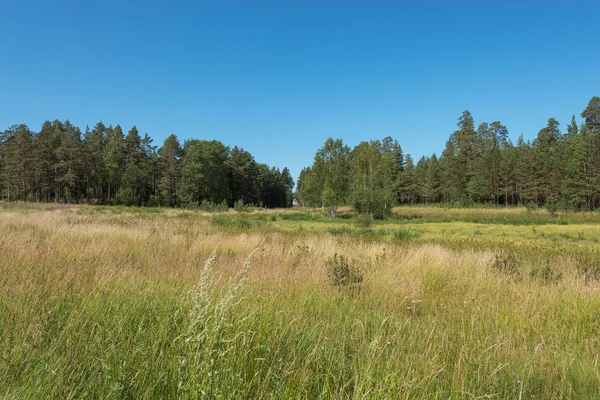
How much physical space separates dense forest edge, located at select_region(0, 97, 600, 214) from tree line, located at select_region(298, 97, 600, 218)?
195 millimetres

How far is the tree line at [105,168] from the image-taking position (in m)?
55.6

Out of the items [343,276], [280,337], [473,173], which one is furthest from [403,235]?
[473,173]

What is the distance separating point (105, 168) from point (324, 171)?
1799 inches

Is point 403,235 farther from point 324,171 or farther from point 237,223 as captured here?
point 324,171

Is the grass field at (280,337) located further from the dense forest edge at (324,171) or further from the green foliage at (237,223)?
the dense forest edge at (324,171)

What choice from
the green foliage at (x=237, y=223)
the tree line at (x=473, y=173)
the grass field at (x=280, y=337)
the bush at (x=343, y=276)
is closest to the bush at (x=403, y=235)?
the green foliage at (x=237, y=223)

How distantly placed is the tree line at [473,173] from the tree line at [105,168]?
19.7 meters

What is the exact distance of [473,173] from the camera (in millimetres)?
67625

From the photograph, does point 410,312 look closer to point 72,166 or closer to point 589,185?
point 589,185

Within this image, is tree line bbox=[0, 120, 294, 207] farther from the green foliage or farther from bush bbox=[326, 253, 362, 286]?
bush bbox=[326, 253, 362, 286]

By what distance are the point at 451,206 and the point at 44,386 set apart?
230ft

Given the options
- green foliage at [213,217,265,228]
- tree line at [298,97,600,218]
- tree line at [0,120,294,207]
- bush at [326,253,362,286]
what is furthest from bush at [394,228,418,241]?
tree line at [0,120,294,207]

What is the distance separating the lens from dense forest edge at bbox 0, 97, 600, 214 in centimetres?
4653

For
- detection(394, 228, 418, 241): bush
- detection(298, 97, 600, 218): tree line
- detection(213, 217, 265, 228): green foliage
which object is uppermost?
detection(298, 97, 600, 218): tree line
